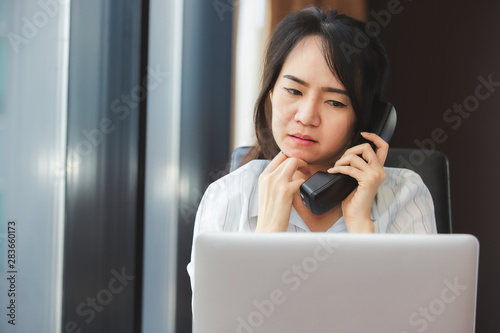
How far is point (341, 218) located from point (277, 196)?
0.64 ft

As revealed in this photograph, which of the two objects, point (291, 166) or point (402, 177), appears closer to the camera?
point (291, 166)

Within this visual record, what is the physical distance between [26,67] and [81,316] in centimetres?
70

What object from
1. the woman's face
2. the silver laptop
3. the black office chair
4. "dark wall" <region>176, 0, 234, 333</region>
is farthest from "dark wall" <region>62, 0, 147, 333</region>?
the silver laptop

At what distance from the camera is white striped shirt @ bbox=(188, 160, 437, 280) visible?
1021mm

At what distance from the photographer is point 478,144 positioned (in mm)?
1703

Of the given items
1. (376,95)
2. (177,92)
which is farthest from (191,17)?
(376,95)

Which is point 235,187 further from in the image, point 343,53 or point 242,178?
point 343,53

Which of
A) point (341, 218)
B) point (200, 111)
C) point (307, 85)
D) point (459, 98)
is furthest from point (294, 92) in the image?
point (459, 98)

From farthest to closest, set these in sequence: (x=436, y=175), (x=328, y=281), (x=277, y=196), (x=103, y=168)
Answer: (x=103, y=168)
(x=436, y=175)
(x=277, y=196)
(x=328, y=281)

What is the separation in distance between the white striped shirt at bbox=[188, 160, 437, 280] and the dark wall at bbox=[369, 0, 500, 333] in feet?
2.26

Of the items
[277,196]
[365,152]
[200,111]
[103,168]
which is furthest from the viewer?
[200,111]

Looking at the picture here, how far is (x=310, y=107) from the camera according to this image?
98 cm

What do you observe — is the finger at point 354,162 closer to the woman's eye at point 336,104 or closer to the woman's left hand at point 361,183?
the woman's left hand at point 361,183

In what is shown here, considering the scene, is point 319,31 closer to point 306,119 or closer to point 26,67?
point 306,119
